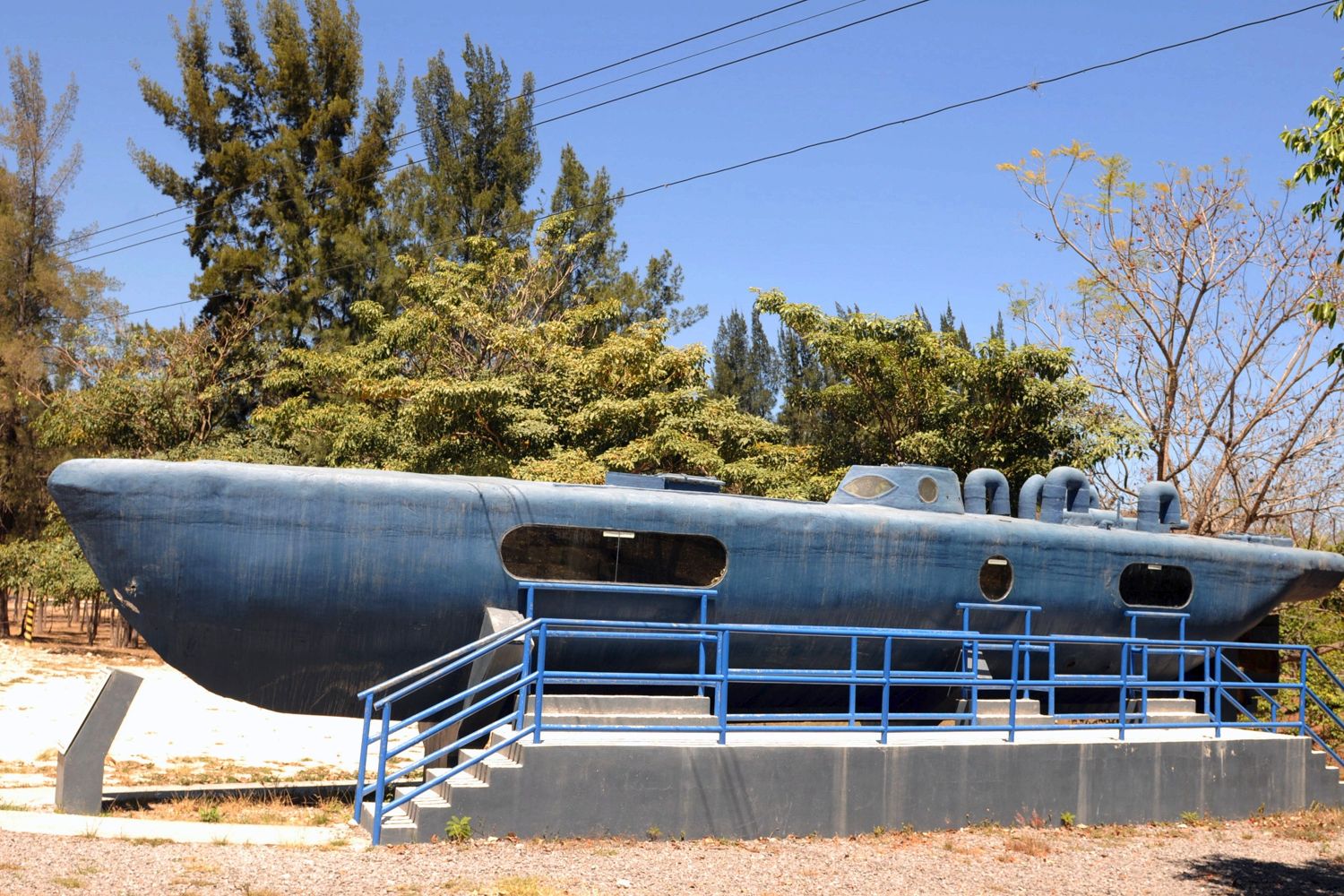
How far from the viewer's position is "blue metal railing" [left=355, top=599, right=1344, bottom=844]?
9.74 m

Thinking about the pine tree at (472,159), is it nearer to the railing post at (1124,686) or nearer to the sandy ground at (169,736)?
the sandy ground at (169,736)

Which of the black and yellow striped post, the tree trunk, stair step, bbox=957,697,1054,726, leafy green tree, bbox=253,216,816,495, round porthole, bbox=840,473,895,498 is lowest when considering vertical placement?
the tree trunk

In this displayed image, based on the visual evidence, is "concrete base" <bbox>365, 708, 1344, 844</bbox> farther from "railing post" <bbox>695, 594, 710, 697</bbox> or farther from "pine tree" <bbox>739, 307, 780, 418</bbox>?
"pine tree" <bbox>739, 307, 780, 418</bbox>

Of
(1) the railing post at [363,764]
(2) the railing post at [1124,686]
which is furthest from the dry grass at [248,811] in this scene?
(2) the railing post at [1124,686]

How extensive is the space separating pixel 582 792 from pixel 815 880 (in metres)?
2.00

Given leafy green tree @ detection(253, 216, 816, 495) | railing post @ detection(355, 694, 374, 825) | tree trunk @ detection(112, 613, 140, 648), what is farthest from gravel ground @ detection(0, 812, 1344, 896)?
tree trunk @ detection(112, 613, 140, 648)

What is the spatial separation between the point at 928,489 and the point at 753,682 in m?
3.38

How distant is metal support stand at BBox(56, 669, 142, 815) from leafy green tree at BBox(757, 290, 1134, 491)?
599 inches

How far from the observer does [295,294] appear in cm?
3662

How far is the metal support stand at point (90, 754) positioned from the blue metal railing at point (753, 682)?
2.23 meters

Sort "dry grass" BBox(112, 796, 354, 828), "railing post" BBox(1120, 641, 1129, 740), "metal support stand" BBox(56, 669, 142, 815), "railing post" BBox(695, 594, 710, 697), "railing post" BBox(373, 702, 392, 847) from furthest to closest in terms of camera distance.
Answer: "railing post" BBox(1120, 641, 1129, 740)
"railing post" BBox(695, 594, 710, 697)
"dry grass" BBox(112, 796, 354, 828)
"metal support stand" BBox(56, 669, 142, 815)
"railing post" BBox(373, 702, 392, 847)

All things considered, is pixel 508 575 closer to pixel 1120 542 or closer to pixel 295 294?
pixel 1120 542

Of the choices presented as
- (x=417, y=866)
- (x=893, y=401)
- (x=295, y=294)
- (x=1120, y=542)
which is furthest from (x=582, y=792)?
(x=295, y=294)

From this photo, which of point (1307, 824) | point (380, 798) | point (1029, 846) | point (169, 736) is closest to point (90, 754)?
point (380, 798)
